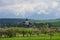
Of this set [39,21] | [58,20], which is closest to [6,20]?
[39,21]

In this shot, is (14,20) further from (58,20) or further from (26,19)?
(58,20)

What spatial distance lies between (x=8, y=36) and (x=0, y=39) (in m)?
2.46

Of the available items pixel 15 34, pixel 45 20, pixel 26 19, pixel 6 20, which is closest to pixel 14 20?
pixel 6 20

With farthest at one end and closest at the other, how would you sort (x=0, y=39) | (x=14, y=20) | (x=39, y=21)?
1. (x=39, y=21)
2. (x=14, y=20)
3. (x=0, y=39)

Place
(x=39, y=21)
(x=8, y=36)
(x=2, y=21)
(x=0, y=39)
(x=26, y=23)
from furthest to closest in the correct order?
(x=39, y=21) → (x=2, y=21) → (x=26, y=23) → (x=8, y=36) → (x=0, y=39)

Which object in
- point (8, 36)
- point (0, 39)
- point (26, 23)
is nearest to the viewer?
point (0, 39)

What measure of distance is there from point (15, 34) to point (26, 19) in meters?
10.1

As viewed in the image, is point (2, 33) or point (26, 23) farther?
point (26, 23)

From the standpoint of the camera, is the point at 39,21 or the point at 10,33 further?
the point at 39,21

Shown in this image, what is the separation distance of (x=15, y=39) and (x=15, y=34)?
309cm

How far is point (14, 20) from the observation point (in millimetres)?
36062

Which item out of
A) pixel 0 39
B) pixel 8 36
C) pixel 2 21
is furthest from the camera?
pixel 2 21

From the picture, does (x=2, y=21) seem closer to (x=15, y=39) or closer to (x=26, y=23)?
(x=26, y=23)

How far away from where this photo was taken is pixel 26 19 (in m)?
32.3
